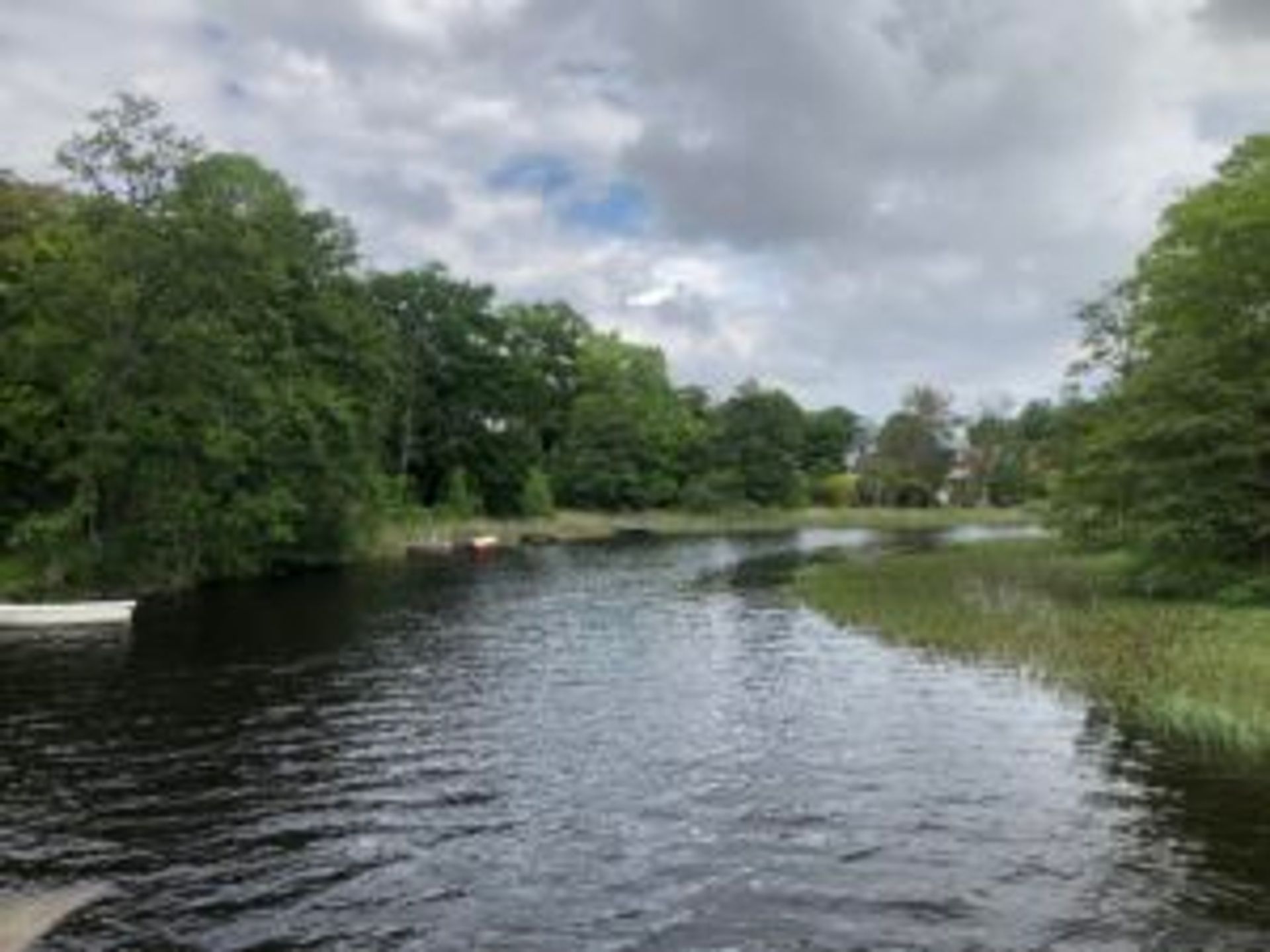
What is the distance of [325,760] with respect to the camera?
81.3 ft

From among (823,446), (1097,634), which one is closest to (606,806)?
(1097,634)

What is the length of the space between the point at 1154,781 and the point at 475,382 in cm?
11245

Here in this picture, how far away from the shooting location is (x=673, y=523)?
457 feet

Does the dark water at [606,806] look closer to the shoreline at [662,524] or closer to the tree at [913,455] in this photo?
the shoreline at [662,524]

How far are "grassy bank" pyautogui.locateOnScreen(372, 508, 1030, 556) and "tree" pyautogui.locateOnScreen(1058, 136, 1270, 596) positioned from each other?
4901 cm

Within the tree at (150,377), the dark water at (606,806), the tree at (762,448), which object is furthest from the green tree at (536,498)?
the dark water at (606,806)

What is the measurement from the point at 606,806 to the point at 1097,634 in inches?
800

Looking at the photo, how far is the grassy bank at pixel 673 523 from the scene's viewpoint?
99.6 m

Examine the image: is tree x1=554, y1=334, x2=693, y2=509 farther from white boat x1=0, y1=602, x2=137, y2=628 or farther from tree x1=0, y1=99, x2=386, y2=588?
white boat x1=0, y1=602, x2=137, y2=628

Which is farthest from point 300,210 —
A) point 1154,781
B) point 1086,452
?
point 1154,781

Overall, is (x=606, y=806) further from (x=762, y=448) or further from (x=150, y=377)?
(x=762, y=448)

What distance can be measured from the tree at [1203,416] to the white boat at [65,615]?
34.1 metres

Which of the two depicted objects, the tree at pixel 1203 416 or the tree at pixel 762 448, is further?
the tree at pixel 762 448

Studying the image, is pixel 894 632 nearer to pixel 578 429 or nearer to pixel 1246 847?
pixel 1246 847
